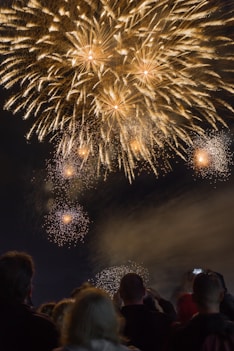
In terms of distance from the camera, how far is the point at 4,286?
4293 mm

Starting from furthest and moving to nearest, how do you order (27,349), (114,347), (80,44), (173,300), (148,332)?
1. (80,44)
2. (173,300)
3. (148,332)
4. (27,349)
5. (114,347)

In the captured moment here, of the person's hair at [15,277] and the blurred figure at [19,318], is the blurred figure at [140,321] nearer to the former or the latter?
the blurred figure at [19,318]

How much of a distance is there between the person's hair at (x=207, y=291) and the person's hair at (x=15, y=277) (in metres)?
1.66

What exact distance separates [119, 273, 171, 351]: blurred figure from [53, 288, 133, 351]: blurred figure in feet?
6.34

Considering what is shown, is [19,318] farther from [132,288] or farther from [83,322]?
[132,288]

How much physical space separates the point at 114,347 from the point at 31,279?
1.36m

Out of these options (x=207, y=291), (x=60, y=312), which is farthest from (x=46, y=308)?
(x=207, y=291)

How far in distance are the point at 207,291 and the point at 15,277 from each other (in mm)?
1871

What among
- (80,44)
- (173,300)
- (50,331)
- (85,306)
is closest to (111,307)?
(85,306)

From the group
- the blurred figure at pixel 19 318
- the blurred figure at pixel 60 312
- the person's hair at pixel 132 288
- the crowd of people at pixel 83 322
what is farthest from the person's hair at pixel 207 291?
the blurred figure at pixel 19 318

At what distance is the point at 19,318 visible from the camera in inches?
168

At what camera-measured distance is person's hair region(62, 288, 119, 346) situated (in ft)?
11.1

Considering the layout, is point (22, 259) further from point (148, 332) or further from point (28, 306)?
point (148, 332)

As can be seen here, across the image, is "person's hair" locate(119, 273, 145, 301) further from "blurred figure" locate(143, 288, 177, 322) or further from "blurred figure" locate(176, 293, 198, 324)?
"blurred figure" locate(176, 293, 198, 324)
